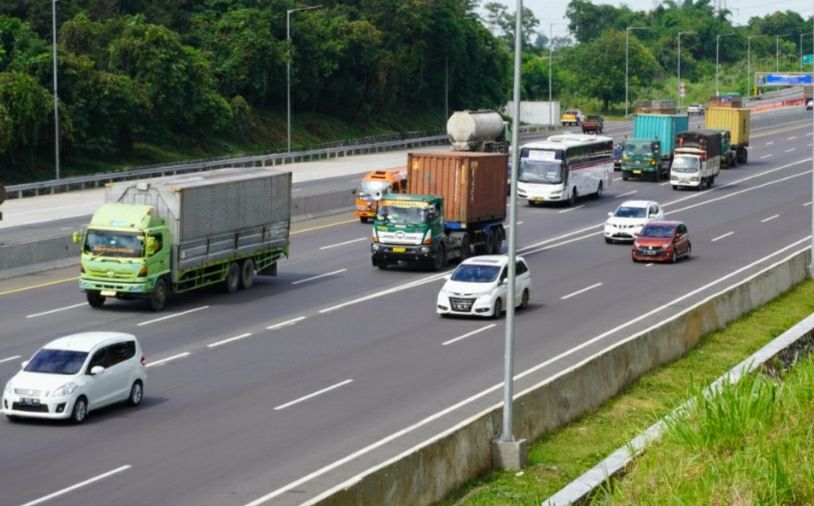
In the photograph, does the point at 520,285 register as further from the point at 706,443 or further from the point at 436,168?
the point at 706,443

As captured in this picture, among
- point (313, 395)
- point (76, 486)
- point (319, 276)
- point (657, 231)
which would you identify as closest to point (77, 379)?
point (76, 486)

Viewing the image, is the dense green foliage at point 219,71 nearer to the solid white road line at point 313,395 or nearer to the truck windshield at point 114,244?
the truck windshield at point 114,244

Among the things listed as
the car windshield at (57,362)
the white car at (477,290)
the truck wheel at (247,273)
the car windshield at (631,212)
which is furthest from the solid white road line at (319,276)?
Answer: the car windshield at (57,362)

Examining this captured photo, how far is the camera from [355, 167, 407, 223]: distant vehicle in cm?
6394

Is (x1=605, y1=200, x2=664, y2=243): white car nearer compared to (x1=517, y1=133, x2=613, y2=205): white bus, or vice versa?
(x1=605, y1=200, x2=664, y2=243): white car

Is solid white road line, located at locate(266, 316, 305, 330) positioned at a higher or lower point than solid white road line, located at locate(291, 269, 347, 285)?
lower

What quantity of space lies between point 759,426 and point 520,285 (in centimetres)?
2224

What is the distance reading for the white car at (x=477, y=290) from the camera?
41281 mm

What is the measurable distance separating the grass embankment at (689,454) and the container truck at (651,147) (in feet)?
170

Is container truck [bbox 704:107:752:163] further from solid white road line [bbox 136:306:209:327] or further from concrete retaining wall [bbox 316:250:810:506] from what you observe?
solid white road line [bbox 136:306:209:327]

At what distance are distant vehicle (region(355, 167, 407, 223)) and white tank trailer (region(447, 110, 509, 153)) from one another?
8.07 metres

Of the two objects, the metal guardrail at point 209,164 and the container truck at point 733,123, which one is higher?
the container truck at point 733,123

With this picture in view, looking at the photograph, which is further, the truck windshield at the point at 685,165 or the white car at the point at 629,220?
the truck windshield at the point at 685,165

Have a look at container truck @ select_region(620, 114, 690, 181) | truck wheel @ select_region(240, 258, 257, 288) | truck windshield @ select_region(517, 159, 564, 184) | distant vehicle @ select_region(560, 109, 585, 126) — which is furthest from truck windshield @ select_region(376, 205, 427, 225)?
distant vehicle @ select_region(560, 109, 585, 126)
